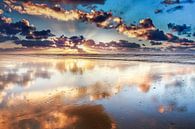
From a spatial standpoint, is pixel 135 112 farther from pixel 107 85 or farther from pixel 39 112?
pixel 107 85

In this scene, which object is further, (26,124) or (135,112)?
(135,112)

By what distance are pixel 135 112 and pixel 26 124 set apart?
4158mm

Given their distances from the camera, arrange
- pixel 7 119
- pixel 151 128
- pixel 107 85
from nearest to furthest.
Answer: pixel 151 128 < pixel 7 119 < pixel 107 85

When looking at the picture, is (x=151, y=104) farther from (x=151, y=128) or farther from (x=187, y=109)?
(x=151, y=128)

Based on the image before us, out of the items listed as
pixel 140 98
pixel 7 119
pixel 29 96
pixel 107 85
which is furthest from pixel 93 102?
pixel 107 85

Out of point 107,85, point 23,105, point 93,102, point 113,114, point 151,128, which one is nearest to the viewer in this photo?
point 151,128

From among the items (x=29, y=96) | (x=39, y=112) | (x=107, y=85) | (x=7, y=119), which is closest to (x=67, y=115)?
(x=39, y=112)

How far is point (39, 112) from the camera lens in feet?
39.7

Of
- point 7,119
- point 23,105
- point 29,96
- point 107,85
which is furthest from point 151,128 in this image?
point 107,85

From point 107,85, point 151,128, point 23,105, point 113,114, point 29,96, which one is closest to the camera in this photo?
point 151,128

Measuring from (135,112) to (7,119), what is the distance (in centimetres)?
469

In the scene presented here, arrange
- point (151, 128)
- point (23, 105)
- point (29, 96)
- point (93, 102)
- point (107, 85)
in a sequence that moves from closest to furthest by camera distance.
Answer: point (151, 128)
point (23, 105)
point (93, 102)
point (29, 96)
point (107, 85)

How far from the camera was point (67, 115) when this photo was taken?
11.7 m

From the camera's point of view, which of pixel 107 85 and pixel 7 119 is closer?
pixel 7 119
